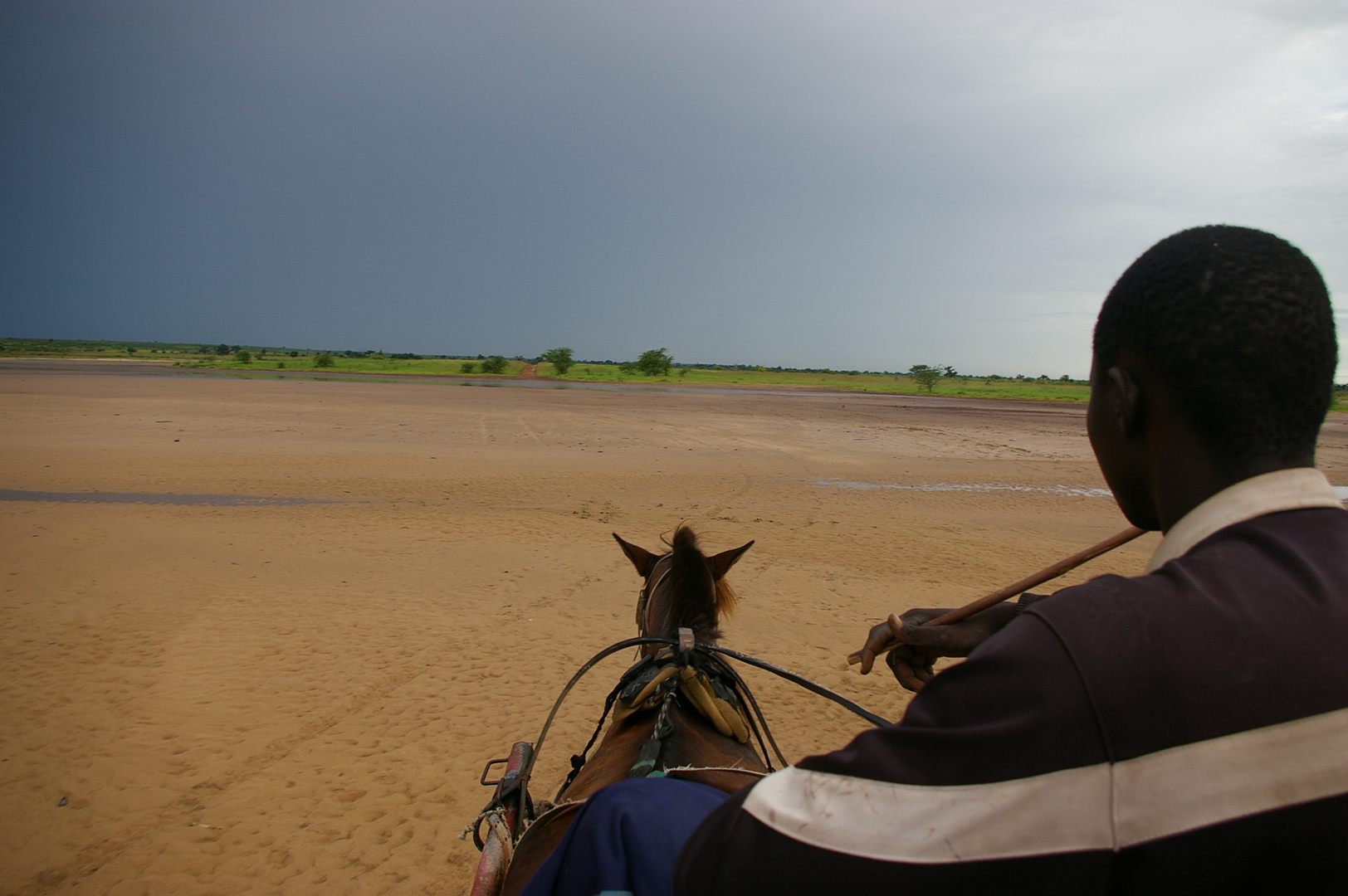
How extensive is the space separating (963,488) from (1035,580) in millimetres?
15207

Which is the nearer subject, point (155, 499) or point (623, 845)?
point (623, 845)

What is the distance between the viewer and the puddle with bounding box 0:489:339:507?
38.5ft

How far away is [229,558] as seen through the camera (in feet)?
29.5

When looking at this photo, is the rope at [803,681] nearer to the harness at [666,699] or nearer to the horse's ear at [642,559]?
the harness at [666,699]

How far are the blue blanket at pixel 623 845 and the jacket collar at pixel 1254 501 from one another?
1.12 metres

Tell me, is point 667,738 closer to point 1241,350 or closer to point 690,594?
point 690,594

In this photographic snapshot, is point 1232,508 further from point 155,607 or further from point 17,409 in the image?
point 17,409

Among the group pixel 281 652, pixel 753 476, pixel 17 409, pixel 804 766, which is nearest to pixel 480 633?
pixel 281 652

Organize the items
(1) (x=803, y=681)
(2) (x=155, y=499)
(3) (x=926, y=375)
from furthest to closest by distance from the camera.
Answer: (3) (x=926, y=375) < (2) (x=155, y=499) < (1) (x=803, y=681)

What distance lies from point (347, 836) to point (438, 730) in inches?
46.3

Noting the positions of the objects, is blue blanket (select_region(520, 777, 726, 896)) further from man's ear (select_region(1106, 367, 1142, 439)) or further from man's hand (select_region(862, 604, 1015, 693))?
man's ear (select_region(1106, 367, 1142, 439))

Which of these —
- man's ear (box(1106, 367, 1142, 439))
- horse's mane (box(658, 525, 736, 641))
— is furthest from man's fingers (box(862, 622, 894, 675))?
horse's mane (box(658, 525, 736, 641))

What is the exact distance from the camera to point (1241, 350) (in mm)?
1015

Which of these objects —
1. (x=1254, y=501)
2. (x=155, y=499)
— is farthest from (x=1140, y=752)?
(x=155, y=499)
